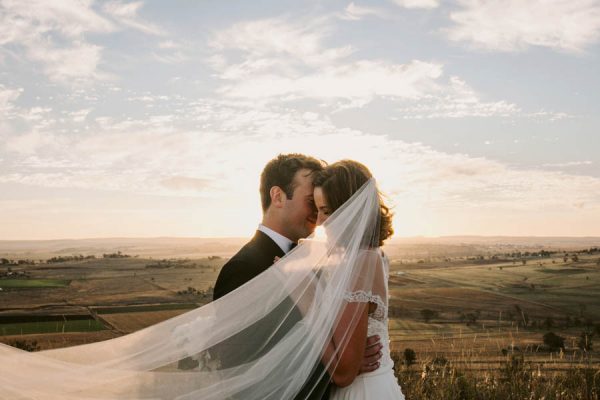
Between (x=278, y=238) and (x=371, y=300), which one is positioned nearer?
(x=371, y=300)

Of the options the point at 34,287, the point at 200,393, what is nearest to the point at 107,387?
the point at 200,393

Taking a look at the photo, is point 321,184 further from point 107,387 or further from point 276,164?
point 107,387

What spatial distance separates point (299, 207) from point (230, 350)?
1663mm

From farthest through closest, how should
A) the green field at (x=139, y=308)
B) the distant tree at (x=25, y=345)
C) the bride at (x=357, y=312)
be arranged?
the green field at (x=139, y=308) → the distant tree at (x=25, y=345) → the bride at (x=357, y=312)

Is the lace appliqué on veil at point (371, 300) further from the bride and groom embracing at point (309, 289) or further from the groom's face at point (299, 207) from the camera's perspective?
the groom's face at point (299, 207)

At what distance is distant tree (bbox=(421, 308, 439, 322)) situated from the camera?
42.7m

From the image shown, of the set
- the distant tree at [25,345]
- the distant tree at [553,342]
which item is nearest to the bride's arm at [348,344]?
the distant tree at [25,345]

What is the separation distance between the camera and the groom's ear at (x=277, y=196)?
4925 millimetres

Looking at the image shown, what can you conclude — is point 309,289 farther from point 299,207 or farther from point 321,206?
point 299,207

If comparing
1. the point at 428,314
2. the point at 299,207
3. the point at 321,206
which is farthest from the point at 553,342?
the point at 428,314

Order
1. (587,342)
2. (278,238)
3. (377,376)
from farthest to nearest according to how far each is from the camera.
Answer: (587,342) → (278,238) → (377,376)

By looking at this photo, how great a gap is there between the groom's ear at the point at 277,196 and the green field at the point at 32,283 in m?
44.6

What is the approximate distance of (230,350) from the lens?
3594 mm

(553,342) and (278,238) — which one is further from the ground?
(278,238)
